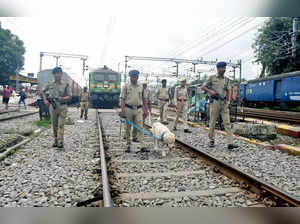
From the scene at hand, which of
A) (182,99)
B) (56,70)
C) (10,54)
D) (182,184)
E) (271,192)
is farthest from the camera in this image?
(182,99)

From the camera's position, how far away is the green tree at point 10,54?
3768mm

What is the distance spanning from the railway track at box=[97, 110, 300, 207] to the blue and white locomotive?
9.80 metres

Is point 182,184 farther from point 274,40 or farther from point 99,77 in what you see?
point 99,77

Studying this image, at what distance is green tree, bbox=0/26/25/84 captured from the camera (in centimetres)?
377

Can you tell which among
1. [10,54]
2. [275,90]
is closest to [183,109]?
[10,54]

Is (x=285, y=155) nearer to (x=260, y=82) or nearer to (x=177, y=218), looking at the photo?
(x=177, y=218)

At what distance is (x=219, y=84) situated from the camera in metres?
4.57

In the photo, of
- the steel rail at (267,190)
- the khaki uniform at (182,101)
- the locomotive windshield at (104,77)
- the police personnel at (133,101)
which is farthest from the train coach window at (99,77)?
the steel rail at (267,190)

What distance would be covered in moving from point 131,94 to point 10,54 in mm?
2627

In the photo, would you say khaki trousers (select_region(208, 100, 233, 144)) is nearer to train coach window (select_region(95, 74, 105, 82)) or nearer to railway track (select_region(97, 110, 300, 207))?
railway track (select_region(97, 110, 300, 207))

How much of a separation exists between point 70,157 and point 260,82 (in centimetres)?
1860

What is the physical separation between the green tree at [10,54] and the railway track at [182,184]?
8.68 feet

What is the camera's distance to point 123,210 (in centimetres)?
205

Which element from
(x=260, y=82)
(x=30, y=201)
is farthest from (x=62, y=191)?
(x=260, y=82)
